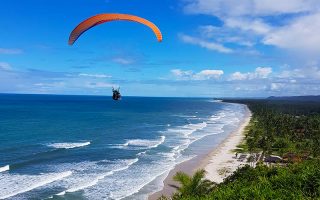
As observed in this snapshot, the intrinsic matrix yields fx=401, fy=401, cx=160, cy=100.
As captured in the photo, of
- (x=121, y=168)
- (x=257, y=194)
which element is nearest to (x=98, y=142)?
(x=121, y=168)

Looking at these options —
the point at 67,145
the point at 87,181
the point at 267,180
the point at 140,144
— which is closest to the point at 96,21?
the point at 267,180

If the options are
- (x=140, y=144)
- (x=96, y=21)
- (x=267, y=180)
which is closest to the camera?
(x=96, y=21)

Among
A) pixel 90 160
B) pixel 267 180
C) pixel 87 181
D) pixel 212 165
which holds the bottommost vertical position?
pixel 212 165

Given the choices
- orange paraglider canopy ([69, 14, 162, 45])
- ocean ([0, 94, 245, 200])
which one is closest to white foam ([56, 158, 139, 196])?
ocean ([0, 94, 245, 200])

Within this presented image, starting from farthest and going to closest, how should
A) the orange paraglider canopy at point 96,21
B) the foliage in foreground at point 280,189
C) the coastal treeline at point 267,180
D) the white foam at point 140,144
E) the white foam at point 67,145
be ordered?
the white foam at point 140,144 → the white foam at point 67,145 → the coastal treeline at point 267,180 → the foliage in foreground at point 280,189 → the orange paraglider canopy at point 96,21

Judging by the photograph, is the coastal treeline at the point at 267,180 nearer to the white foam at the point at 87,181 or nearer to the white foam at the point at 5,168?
the white foam at the point at 87,181

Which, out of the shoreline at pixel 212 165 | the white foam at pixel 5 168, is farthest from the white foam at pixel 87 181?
the white foam at pixel 5 168

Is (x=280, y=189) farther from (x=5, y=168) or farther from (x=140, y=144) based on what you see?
(x=140, y=144)

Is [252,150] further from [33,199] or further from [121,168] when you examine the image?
[33,199]

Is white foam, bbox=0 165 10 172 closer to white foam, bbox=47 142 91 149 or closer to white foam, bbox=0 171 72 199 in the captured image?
white foam, bbox=0 171 72 199
